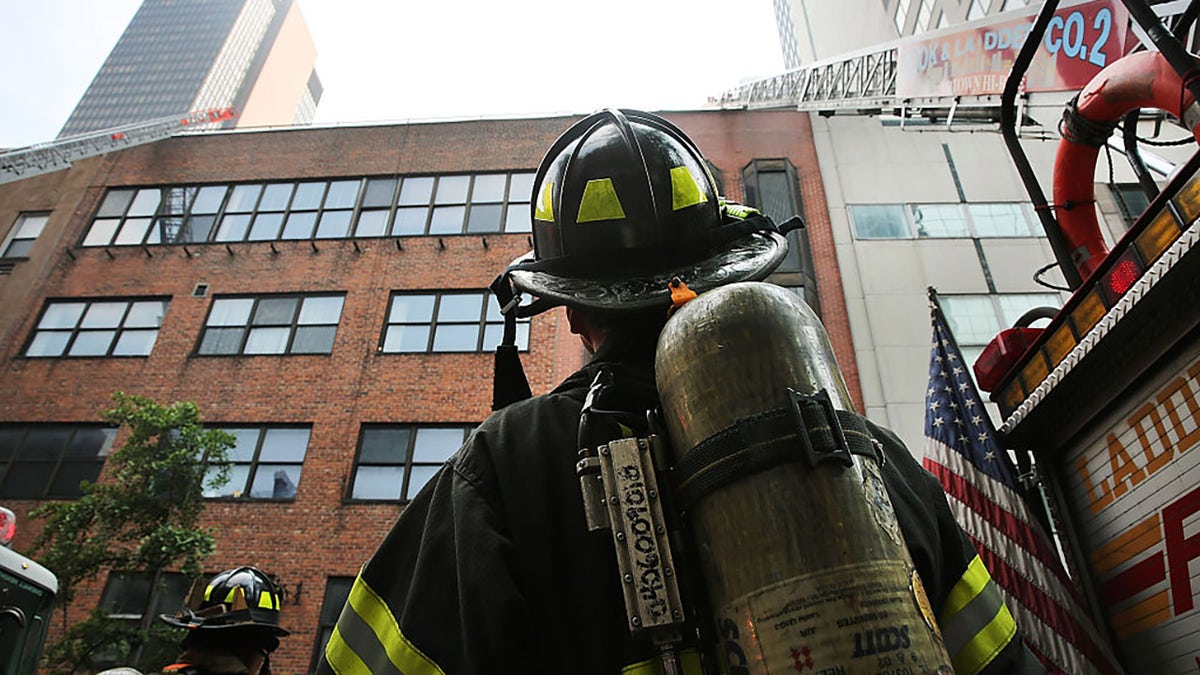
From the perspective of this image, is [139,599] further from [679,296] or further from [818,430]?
[818,430]

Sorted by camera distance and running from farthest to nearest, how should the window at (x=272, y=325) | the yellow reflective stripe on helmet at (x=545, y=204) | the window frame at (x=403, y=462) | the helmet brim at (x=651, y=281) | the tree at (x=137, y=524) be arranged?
the window at (x=272, y=325) → the window frame at (x=403, y=462) → the tree at (x=137, y=524) → the yellow reflective stripe on helmet at (x=545, y=204) → the helmet brim at (x=651, y=281)

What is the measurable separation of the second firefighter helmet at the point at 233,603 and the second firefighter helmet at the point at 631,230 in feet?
10.9

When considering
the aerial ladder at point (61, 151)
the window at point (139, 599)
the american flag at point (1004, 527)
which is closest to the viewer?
the american flag at point (1004, 527)

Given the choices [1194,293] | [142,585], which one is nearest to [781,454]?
[1194,293]

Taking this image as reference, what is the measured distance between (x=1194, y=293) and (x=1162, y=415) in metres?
Answer: 0.58

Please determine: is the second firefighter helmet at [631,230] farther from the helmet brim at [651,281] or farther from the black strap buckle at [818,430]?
the black strap buckle at [818,430]

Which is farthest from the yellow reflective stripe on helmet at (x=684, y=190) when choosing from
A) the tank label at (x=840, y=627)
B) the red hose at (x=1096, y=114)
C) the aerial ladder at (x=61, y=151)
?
the aerial ladder at (x=61, y=151)

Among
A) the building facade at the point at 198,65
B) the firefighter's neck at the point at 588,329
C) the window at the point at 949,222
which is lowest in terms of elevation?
the firefighter's neck at the point at 588,329

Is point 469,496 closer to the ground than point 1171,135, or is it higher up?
closer to the ground

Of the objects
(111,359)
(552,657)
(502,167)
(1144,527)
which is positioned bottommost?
(552,657)

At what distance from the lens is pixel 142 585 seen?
1216cm

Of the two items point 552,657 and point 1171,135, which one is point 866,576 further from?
point 1171,135

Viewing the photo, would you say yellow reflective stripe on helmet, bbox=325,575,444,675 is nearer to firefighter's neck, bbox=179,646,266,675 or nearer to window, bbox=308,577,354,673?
firefighter's neck, bbox=179,646,266,675

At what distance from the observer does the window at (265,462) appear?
42.4 ft
